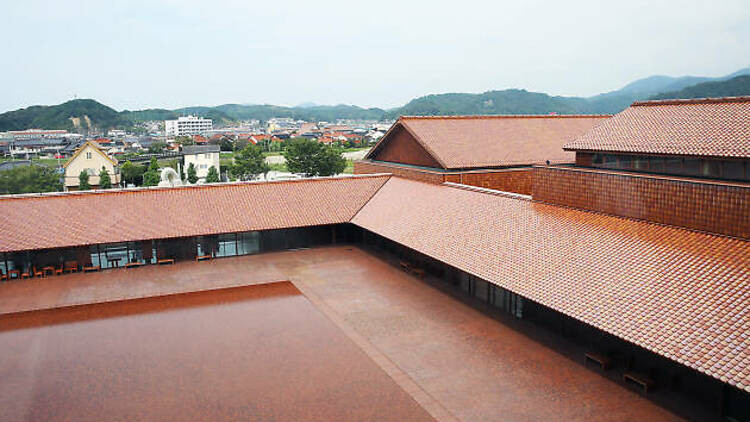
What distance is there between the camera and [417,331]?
16.9m

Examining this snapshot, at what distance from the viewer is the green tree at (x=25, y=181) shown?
48094mm

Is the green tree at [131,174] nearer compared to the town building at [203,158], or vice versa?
the green tree at [131,174]

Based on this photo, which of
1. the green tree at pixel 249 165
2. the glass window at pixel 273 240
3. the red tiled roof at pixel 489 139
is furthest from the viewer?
the green tree at pixel 249 165

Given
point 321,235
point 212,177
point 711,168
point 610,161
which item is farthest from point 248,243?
point 212,177

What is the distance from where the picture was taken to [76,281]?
2283 centimetres

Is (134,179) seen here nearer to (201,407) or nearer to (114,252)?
(114,252)

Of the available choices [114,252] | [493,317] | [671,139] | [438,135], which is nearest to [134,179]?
[114,252]

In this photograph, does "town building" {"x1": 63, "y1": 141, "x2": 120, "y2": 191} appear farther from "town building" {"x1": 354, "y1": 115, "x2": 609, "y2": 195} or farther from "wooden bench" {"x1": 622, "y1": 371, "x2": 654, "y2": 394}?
"wooden bench" {"x1": 622, "y1": 371, "x2": 654, "y2": 394}

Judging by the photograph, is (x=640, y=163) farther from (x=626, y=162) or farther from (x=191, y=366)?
(x=191, y=366)

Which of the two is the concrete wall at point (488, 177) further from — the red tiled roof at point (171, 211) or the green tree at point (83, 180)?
the green tree at point (83, 180)

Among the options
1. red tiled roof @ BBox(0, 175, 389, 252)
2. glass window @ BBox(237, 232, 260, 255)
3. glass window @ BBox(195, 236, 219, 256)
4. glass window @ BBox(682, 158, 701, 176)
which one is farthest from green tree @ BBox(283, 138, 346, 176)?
glass window @ BBox(682, 158, 701, 176)

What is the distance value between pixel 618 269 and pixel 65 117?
195081mm

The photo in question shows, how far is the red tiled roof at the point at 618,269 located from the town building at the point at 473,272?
56 millimetres

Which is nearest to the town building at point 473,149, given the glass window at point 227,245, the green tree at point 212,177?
the glass window at point 227,245
